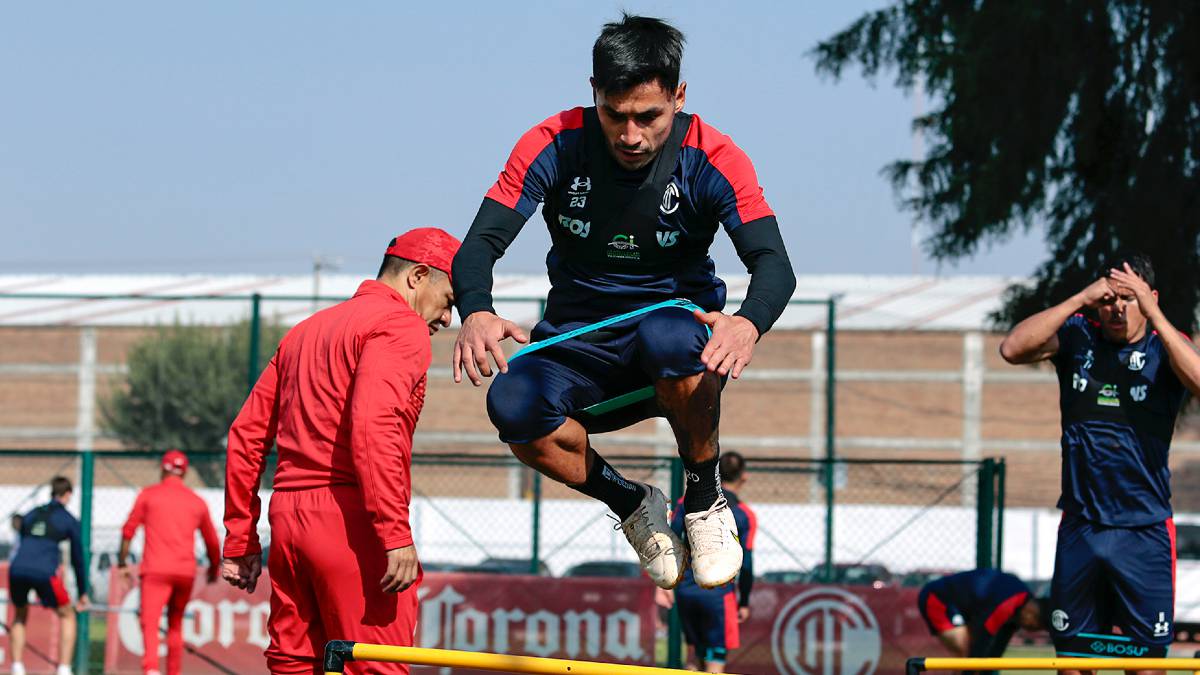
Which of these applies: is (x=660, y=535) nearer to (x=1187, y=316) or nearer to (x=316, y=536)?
(x=316, y=536)

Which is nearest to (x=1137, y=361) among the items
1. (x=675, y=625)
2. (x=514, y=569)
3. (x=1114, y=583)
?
(x=1114, y=583)

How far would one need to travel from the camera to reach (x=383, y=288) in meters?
5.47

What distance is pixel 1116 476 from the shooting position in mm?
6840

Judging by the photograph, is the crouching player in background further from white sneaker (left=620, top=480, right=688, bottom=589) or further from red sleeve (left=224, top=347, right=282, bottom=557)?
white sneaker (left=620, top=480, right=688, bottom=589)

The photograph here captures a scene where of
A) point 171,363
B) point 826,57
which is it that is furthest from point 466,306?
point 171,363

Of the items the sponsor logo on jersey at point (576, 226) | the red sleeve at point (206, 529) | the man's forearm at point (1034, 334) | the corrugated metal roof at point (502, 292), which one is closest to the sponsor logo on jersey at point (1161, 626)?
the man's forearm at point (1034, 334)

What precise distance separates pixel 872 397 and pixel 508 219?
43392mm

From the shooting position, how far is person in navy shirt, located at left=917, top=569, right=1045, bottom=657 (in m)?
8.27

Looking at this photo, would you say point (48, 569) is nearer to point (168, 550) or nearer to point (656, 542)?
point (168, 550)

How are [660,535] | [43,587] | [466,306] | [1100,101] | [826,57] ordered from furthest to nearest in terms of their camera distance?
[826,57]
[1100,101]
[43,587]
[660,535]
[466,306]

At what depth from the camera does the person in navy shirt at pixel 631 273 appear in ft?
13.9

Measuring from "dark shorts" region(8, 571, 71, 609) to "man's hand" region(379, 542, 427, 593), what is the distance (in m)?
8.35

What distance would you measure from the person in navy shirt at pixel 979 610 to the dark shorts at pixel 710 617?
56.6 inches

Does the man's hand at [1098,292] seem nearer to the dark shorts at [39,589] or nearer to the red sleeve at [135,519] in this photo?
the red sleeve at [135,519]
